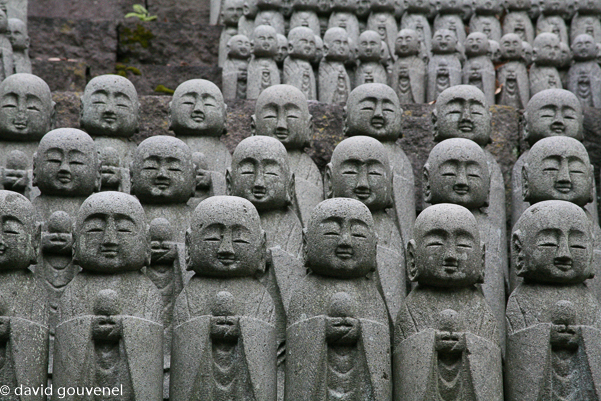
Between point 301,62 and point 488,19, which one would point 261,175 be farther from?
point 488,19

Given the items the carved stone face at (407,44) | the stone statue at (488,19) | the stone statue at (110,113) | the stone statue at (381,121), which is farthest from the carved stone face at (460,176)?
the stone statue at (488,19)

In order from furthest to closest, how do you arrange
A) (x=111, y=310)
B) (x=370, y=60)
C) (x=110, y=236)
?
(x=370, y=60) → (x=110, y=236) → (x=111, y=310)

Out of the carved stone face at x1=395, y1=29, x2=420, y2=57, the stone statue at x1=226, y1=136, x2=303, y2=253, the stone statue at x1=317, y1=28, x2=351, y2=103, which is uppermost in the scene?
the carved stone face at x1=395, y1=29, x2=420, y2=57

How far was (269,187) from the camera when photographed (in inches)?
300

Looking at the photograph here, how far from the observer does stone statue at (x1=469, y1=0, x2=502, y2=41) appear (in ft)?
37.8

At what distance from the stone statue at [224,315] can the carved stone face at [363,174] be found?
110 cm

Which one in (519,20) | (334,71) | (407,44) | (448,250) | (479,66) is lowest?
(448,250)

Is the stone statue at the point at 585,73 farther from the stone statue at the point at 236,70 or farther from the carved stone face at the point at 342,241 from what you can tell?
the carved stone face at the point at 342,241

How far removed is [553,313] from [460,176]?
152cm

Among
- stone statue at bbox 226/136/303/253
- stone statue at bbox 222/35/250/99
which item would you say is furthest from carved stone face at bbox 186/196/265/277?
stone statue at bbox 222/35/250/99

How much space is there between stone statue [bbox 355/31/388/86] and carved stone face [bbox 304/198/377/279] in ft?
12.9

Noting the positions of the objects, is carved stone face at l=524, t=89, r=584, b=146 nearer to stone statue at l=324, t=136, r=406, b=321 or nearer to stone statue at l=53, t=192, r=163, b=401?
stone statue at l=324, t=136, r=406, b=321

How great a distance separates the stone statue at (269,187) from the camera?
24.9ft

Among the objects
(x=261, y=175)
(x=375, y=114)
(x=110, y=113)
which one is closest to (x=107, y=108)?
(x=110, y=113)
